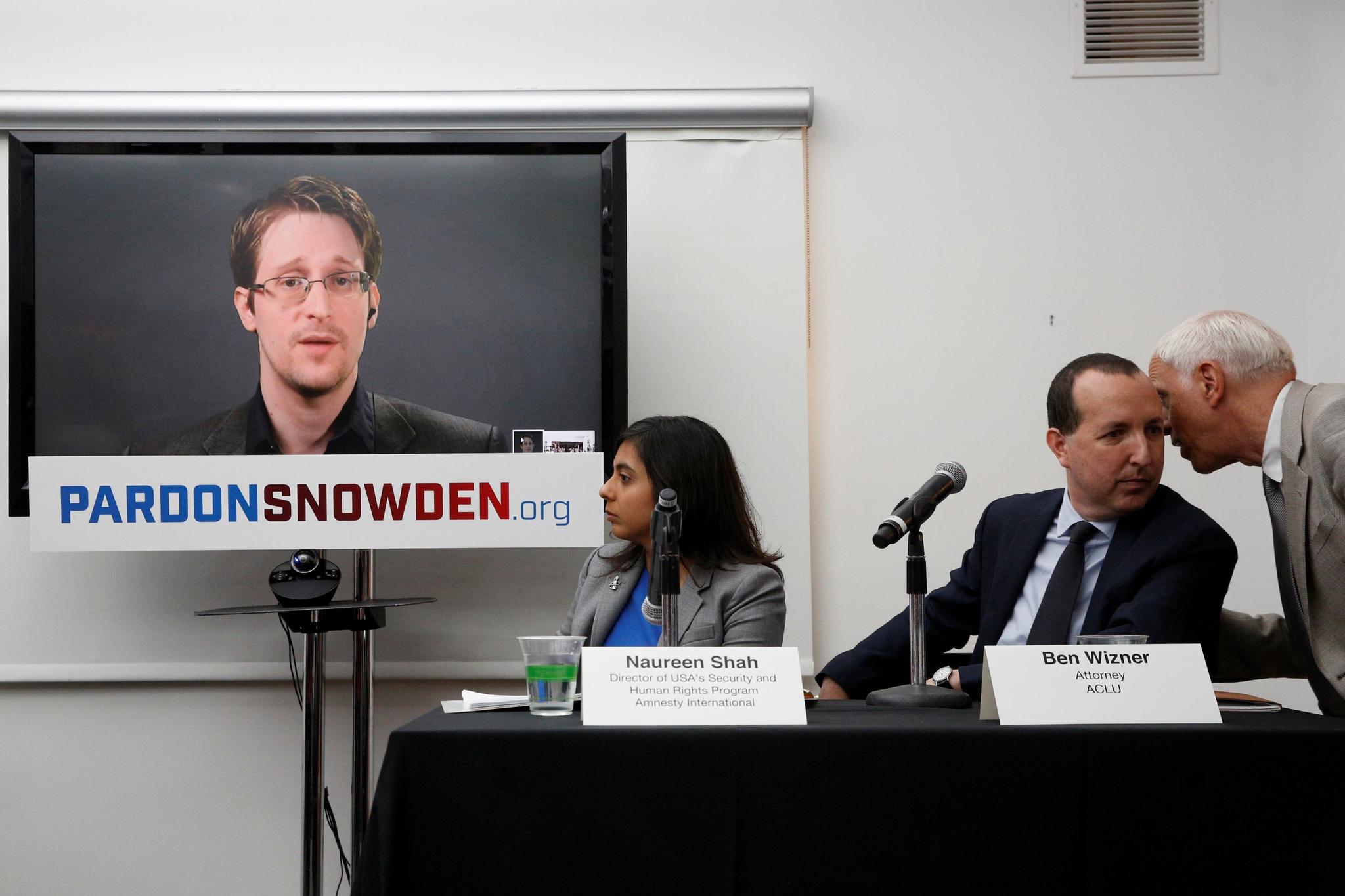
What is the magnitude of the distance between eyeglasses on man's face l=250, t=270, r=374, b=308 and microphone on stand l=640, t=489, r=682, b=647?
1.45 metres

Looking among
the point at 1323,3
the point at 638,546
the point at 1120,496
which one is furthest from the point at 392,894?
the point at 1323,3

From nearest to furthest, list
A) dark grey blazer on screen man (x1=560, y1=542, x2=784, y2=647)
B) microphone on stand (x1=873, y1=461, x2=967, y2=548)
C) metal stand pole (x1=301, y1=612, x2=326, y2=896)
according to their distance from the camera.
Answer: microphone on stand (x1=873, y1=461, x2=967, y2=548) < dark grey blazer on screen man (x1=560, y1=542, x2=784, y2=647) < metal stand pole (x1=301, y1=612, x2=326, y2=896)

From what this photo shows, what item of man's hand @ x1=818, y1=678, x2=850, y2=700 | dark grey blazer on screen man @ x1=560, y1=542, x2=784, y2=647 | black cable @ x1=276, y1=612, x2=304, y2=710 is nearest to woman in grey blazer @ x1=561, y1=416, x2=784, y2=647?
dark grey blazer on screen man @ x1=560, y1=542, x2=784, y2=647

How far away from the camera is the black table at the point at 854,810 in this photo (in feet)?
4.19

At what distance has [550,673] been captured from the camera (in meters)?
1.46

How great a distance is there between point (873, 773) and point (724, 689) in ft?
0.68

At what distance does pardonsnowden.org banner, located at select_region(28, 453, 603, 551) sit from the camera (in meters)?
2.59

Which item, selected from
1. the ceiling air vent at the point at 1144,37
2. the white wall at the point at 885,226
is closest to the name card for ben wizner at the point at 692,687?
the white wall at the point at 885,226

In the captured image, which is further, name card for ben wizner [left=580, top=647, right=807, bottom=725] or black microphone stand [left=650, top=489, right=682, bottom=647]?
black microphone stand [left=650, top=489, right=682, bottom=647]

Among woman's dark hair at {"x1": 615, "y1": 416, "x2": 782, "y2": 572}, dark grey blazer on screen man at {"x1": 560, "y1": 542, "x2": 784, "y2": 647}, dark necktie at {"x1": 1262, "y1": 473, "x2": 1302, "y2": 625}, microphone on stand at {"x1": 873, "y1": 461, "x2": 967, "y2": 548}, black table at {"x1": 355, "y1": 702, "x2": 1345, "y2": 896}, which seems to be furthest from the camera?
woman's dark hair at {"x1": 615, "y1": 416, "x2": 782, "y2": 572}

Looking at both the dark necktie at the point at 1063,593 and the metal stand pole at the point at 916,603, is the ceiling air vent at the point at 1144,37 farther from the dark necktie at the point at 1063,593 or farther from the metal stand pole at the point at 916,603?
the metal stand pole at the point at 916,603

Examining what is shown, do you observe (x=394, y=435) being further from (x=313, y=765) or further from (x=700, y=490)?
(x=700, y=490)

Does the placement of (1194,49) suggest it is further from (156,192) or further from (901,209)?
(156,192)

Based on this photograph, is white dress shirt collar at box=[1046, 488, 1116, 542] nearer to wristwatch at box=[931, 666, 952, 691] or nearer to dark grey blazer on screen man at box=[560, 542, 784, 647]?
wristwatch at box=[931, 666, 952, 691]
